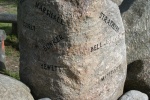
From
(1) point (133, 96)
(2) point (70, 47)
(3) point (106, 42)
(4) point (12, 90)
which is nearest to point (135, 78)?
(1) point (133, 96)

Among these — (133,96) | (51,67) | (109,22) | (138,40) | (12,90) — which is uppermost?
(109,22)

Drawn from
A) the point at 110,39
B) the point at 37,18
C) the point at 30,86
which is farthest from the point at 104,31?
the point at 30,86

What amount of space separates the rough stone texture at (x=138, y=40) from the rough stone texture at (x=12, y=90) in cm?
112

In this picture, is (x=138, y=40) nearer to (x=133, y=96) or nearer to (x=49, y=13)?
(x=133, y=96)

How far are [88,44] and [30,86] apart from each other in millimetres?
653

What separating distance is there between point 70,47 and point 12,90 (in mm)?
556

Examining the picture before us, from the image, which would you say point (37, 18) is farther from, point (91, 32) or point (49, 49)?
point (91, 32)

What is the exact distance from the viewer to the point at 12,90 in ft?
9.41

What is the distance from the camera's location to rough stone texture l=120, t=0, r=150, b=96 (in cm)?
358

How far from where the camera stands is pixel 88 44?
2.96m

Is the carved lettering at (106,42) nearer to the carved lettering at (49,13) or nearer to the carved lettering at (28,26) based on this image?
the carved lettering at (49,13)

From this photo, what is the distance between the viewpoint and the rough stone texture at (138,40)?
358cm

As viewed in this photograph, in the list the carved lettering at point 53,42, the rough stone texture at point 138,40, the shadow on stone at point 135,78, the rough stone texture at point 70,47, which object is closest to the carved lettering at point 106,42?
the rough stone texture at point 70,47

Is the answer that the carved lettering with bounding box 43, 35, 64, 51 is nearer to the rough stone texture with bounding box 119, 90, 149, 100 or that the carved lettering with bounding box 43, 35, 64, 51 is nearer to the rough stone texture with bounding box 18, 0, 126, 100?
the rough stone texture with bounding box 18, 0, 126, 100
